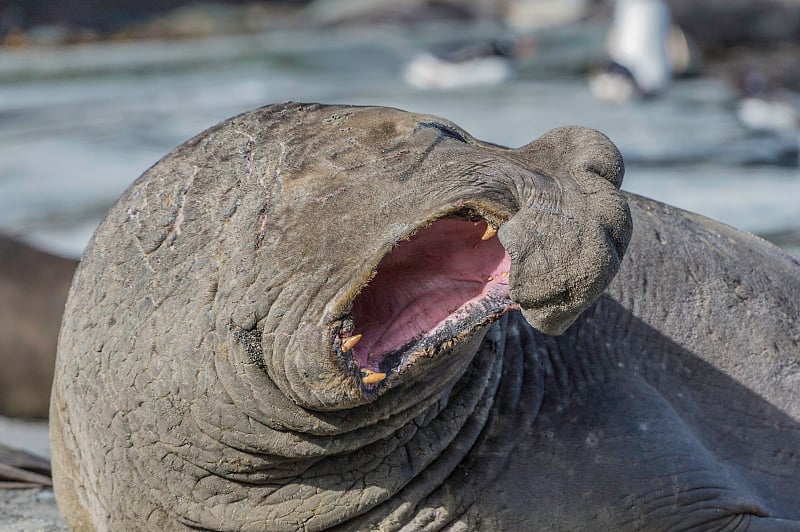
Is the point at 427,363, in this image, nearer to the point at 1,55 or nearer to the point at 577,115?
the point at 577,115

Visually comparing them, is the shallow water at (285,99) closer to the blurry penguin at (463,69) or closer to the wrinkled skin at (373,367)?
the blurry penguin at (463,69)

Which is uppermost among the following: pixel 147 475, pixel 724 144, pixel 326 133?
pixel 724 144

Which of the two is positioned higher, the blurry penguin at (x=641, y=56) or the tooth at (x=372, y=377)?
the blurry penguin at (x=641, y=56)

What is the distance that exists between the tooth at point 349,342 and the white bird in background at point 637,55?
13.5 meters

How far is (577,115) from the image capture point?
1434cm

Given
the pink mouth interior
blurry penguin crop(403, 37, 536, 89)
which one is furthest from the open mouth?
blurry penguin crop(403, 37, 536, 89)

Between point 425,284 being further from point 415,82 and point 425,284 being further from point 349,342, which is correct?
point 415,82

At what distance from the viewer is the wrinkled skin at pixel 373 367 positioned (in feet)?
8.16

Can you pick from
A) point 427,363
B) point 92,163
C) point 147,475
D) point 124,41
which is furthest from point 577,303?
point 124,41

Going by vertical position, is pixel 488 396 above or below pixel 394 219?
below

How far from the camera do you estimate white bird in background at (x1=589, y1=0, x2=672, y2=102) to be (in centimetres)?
1591

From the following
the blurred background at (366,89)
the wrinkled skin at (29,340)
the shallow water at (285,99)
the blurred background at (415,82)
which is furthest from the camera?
the blurred background at (415,82)

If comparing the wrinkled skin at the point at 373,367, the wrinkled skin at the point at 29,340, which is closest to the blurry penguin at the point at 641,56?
the wrinkled skin at the point at 29,340

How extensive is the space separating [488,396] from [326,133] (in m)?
0.80
